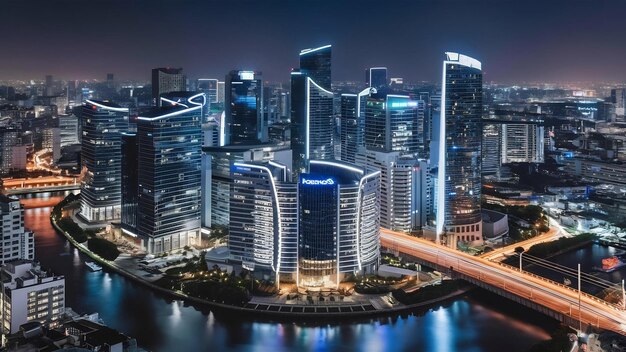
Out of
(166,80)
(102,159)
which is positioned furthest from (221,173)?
(166,80)

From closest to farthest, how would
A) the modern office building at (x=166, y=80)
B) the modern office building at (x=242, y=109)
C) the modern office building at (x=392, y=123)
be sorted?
the modern office building at (x=392, y=123) → the modern office building at (x=242, y=109) → the modern office building at (x=166, y=80)

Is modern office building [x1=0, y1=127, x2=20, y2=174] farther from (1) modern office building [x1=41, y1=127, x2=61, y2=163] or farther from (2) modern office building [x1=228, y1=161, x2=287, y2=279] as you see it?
(2) modern office building [x1=228, y1=161, x2=287, y2=279]

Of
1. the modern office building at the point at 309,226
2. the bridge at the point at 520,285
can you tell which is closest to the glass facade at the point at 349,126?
the bridge at the point at 520,285

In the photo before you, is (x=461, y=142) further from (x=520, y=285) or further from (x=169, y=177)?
(x=169, y=177)

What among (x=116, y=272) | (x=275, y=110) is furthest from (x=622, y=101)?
(x=116, y=272)

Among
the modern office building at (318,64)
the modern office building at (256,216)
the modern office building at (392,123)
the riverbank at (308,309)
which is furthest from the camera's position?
the modern office building at (318,64)

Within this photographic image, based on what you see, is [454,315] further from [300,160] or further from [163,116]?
[300,160]

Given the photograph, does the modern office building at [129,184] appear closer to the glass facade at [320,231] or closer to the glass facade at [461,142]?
the glass facade at [320,231]
